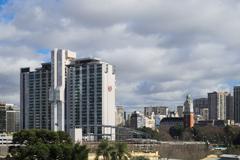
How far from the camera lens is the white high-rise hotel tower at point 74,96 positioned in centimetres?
10023

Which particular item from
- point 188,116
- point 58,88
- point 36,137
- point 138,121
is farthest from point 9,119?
point 36,137

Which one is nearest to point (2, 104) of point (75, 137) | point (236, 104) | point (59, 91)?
point (59, 91)

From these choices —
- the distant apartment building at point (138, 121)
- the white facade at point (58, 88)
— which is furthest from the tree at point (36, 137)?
the distant apartment building at point (138, 121)

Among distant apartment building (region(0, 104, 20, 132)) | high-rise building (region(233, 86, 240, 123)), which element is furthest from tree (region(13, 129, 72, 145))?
high-rise building (region(233, 86, 240, 123))

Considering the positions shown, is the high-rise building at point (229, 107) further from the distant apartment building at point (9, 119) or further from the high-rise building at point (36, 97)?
the high-rise building at point (36, 97)

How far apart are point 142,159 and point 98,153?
14.0 feet

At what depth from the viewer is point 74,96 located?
102875 millimetres

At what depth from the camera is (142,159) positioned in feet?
130

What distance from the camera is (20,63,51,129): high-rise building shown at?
10494cm

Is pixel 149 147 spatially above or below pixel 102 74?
below

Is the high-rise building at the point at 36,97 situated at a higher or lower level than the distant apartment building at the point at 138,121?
higher

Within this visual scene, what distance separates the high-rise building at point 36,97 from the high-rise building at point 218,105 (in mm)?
91328

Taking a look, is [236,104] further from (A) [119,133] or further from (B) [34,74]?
(B) [34,74]

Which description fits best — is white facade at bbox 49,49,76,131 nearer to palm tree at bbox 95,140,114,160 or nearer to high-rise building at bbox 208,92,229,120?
palm tree at bbox 95,140,114,160
